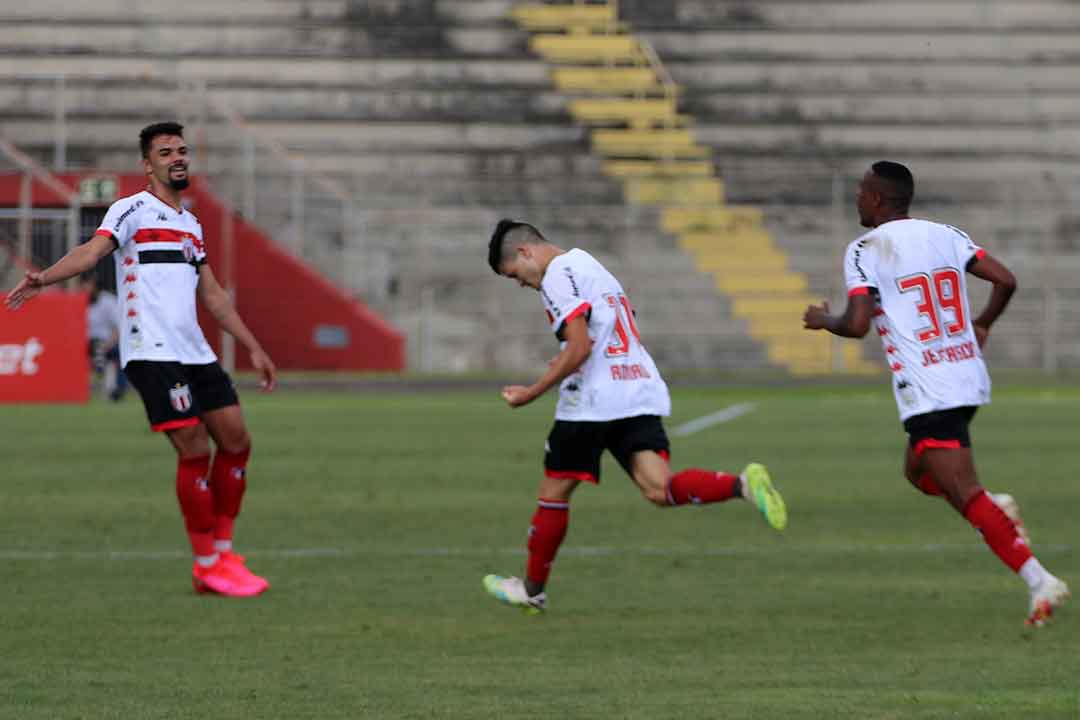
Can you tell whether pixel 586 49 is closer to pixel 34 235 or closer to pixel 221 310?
pixel 34 235

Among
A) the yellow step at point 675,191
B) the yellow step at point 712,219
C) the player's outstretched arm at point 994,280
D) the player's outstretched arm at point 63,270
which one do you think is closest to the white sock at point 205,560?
the player's outstretched arm at point 63,270

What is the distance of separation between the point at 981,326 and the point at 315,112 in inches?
1115

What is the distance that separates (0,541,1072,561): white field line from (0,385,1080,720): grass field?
0.11 ft

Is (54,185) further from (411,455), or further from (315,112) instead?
(411,455)

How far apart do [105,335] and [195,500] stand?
61.2 ft

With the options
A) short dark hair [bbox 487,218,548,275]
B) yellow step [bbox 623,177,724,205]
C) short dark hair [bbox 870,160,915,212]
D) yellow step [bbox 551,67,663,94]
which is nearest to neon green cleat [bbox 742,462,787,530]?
short dark hair [bbox 870,160,915,212]

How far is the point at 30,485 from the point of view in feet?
47.0

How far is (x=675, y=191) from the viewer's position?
3403 cm

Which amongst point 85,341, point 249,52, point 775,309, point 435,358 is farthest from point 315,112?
point 85,341

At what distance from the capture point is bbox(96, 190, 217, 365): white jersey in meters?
9.05

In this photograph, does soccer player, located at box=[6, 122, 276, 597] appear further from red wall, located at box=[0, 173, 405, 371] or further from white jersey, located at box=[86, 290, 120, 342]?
red wall, located at box=[0, 173, 405, 371]

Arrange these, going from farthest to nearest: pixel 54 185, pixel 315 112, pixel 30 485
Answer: pixel 315 112 → pixel 54 185 → pixel 30 485

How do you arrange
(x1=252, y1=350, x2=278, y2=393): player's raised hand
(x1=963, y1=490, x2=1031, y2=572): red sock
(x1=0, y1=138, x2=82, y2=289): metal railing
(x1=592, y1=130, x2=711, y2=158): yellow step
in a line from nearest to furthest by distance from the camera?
(x1=963, y1=490, x2=1031, y2=572): red sock → (x1=252, y1=350, x2=278, y2=393): player's raised hand → (x1=0, y1=138, x2=82, y2=289): metal railing → (x1=592, y1=130, x2=711, y2=158): yellow step

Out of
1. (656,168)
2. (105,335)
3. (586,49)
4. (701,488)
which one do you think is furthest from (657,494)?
(586,49)
